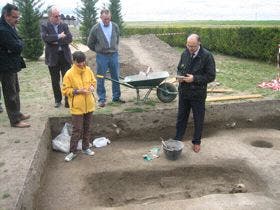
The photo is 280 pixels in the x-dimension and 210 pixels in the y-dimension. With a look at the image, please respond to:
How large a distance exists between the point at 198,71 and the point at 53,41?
9.55 feet

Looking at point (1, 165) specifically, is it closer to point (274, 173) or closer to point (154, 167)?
point (154, 167)

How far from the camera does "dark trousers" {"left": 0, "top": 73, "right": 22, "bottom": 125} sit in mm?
5992

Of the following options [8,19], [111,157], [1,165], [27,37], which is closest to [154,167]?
[111,157]

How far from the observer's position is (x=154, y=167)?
19.9ft

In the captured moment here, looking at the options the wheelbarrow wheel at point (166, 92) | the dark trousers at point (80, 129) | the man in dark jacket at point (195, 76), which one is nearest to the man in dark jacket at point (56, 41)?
the dark trousers at point (80, 129)

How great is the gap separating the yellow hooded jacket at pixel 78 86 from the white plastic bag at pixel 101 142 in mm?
1093

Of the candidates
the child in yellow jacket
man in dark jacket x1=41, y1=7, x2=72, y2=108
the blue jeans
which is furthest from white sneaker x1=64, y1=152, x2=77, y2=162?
man in dark jacket x1=41, y1=7, x2=72, y2=108

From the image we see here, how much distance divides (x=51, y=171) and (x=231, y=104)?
407 centimetres

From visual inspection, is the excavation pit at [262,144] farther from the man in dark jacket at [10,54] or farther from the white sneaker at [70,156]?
the man in dark jacket at [10,54]

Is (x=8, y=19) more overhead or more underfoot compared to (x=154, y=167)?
more overhead

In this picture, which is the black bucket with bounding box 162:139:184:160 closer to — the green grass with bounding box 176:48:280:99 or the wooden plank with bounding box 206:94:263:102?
the wooden plank with bounding box 206:94:263:102

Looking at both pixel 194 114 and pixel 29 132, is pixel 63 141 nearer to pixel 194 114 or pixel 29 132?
pixel 29 132

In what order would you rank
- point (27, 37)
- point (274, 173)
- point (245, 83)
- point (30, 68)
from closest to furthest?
point (274, 173), point (245, 83), point (30, 68), point (27, 37)

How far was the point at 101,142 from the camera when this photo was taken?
700 cm
